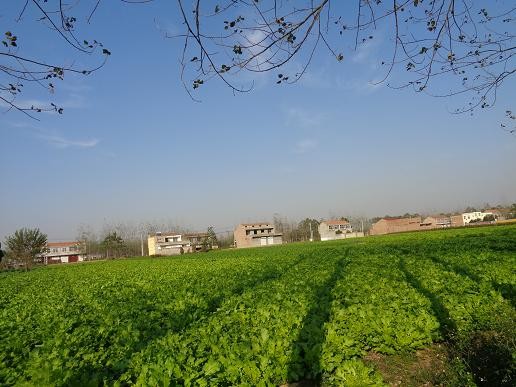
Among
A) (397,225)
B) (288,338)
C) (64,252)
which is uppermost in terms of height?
(64,252)

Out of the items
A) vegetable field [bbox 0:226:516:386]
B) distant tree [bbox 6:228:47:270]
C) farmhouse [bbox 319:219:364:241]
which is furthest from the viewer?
farmhouse [bbox 319:219:364:241]

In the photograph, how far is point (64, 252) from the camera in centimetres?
11656

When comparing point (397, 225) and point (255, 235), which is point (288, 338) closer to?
point (255, 235)

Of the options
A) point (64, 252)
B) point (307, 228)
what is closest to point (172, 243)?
point (64, 252)

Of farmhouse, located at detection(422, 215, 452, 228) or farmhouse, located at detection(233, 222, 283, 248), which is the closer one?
farmhouse, located at detection(233, 222, 283, 248)

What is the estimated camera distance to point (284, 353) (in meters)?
6.08

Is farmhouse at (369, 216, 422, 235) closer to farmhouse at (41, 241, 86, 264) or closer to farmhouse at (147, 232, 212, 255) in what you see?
farmhouse at (147, 232, 212, 255)

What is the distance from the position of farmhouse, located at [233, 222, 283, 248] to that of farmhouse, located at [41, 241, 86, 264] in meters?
44.8

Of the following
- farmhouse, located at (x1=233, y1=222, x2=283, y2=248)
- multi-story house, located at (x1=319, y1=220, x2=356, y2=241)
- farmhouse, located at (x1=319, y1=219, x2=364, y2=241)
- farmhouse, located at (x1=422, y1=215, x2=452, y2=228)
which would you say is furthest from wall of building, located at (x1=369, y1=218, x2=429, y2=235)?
farmhouse, located at (x1=233, y1=222, x2=283, y2=248)

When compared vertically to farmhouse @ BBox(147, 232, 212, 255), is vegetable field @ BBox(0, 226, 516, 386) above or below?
below

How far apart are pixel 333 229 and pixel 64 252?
80201 millimetres

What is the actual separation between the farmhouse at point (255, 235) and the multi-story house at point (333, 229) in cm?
1749

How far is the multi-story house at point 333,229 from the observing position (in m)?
119

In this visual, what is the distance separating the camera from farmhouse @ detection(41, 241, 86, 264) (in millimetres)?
113062
